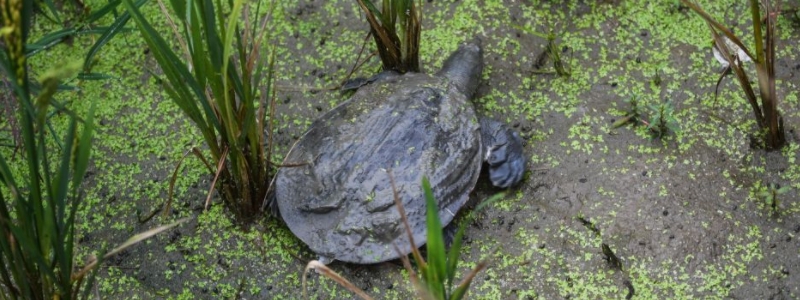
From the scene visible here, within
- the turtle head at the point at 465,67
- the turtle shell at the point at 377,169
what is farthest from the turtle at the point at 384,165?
the turtle head at the point at 465,67

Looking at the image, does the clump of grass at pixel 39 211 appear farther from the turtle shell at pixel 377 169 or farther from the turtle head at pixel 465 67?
the turtle head at pixel 465 67

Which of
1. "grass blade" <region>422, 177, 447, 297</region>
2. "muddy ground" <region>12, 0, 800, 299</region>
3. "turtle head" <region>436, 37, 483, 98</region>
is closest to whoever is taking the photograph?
"grass blade" <region>422, 177, 447, 297</region>

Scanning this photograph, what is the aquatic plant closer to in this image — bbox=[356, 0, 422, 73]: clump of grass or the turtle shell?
the turtle shell

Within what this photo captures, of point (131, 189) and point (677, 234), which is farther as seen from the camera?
point (131, 189)

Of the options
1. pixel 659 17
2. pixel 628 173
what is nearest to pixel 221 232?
pixel 628 173

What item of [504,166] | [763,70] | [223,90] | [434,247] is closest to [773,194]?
[763,70]

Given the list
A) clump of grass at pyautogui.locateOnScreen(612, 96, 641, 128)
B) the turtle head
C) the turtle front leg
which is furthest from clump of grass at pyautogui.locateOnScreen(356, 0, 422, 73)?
clump of grass at pyautogui.locateOnScreen(612, 96, 641, 128)

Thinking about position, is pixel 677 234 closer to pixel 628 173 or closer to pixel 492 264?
pixel 628 173
